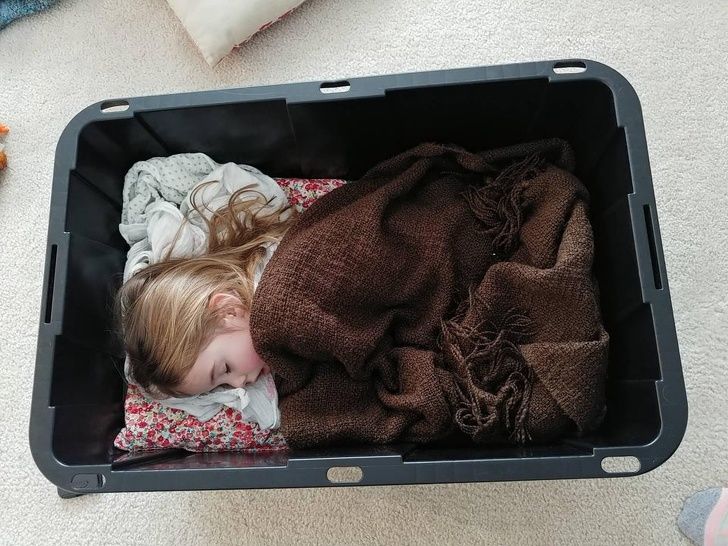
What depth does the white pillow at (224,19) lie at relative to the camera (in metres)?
1.00

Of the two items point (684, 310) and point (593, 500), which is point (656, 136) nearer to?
point (684, 310)

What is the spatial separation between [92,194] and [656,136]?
0.85 meters

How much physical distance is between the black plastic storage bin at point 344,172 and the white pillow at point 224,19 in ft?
0.75

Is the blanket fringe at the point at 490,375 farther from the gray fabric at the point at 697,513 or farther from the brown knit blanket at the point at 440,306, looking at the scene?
the gray fabric at the point at 697,513

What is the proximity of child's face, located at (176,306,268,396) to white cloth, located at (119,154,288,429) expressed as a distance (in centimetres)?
9

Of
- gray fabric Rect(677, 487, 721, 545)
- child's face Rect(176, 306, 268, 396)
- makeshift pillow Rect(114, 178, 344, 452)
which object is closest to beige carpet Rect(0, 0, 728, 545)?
gray fabric Rect(677, 487, 721, 545)

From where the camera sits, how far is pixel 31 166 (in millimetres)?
1063

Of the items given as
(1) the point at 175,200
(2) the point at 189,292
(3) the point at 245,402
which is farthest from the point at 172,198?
(3) the point at 245,402

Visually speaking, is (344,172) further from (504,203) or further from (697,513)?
(697,513)

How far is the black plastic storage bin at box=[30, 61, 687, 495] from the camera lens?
0.64m

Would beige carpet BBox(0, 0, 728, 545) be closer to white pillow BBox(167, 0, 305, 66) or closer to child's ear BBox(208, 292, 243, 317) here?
white pillow BBox(167, 0, 305, 66)

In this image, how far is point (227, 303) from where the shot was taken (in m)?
0.80

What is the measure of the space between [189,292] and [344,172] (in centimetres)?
30

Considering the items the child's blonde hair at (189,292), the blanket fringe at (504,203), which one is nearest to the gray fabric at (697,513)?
the blanket fringe at (504,203)
